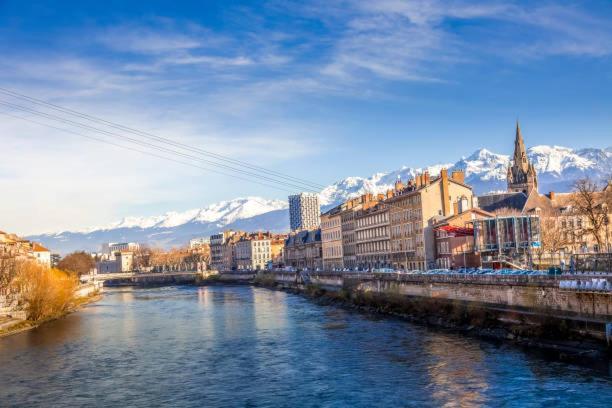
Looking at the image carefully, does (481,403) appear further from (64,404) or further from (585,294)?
(64,404)

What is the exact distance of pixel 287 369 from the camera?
4772 centimetres

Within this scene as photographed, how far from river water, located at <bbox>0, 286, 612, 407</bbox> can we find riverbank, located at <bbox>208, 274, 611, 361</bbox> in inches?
78.2

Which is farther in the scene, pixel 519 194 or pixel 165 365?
pixel 519 194

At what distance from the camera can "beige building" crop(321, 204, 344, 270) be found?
527 ft

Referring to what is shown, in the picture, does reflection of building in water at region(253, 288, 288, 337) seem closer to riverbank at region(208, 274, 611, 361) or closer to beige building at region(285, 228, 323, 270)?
riverbank at region(208, 274, 611, 361)

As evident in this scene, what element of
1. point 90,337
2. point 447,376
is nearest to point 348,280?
point 90,337

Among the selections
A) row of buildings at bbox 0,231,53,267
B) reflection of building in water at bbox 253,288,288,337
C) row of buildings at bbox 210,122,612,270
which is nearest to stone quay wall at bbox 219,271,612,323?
row of buildings at bbox 210,122,612,270

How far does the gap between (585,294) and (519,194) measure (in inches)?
2967

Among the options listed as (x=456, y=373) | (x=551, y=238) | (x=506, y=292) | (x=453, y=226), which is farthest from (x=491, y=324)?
(x=453, y=226)

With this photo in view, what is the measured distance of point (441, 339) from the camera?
55.9 metres

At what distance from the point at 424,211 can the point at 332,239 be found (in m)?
56.3

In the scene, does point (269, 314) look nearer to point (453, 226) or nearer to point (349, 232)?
point (453, 226)

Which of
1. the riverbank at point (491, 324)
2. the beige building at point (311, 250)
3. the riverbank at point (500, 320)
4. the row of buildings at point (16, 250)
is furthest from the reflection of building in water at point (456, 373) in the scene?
the beige building at point (311, 250)

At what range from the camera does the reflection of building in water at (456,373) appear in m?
37.0
